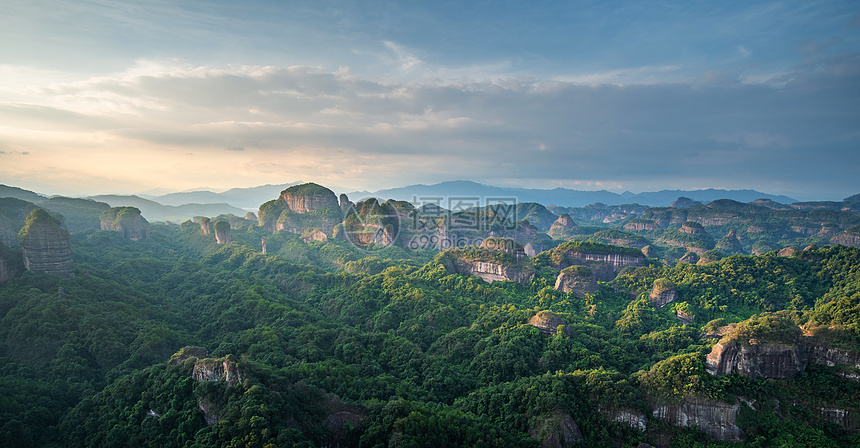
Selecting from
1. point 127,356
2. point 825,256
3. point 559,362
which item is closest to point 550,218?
point 825,256

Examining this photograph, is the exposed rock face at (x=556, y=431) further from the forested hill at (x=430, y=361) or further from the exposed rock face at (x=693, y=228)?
the exposed rock face at (x=693, y=228)

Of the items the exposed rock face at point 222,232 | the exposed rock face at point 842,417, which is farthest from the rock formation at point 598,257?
the exposed rock face at point 222,232

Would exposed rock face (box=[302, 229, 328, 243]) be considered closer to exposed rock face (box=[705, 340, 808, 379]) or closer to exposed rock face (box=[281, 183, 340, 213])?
exposed rock face (box=[281, 183, 340, 213])

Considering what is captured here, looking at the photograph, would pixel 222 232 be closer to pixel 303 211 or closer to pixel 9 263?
pixel 303 211

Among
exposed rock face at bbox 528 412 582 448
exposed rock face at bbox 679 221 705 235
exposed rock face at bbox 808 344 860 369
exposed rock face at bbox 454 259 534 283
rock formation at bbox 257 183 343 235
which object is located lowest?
exposed rock face at bbox 528 412 582 448

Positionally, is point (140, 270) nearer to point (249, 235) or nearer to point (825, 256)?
point (249, 235)

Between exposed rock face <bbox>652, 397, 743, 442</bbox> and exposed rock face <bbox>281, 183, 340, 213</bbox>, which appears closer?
exposed rock face <bbox>652, 397, 743, 442</bbox>

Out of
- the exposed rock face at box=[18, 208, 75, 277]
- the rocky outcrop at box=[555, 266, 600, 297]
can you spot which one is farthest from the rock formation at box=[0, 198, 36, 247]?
the rocky outcrop at box=[555, 266, 600, 297]

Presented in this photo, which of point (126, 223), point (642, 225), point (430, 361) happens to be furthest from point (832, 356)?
point (642, 225)
